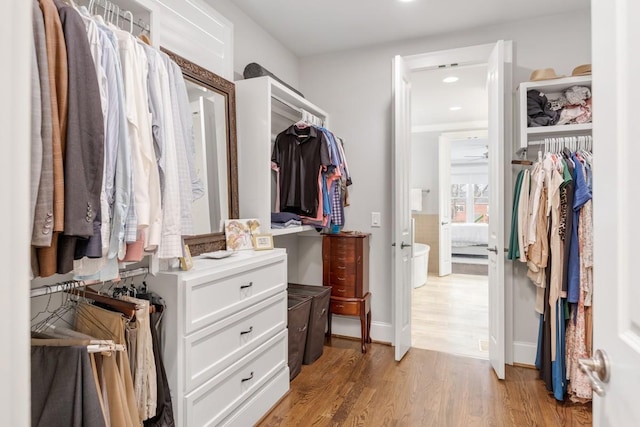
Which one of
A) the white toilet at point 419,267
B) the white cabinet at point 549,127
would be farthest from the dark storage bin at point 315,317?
the white toilet at point 419,267

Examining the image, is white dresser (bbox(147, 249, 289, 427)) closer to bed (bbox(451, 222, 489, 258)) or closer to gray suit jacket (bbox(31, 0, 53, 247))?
gray suit jacket (bbox(31, 0, 53, 247))

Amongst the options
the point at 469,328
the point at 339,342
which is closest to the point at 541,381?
the point at 469,328

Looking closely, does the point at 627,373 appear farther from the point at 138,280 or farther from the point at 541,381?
the point at 541,381

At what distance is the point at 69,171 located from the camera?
3.28ft

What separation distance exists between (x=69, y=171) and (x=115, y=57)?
503mm

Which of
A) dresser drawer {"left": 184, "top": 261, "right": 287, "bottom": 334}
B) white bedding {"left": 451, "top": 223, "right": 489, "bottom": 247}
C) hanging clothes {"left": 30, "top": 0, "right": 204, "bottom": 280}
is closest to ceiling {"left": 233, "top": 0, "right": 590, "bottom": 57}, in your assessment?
hanging clothes {"left": 30, "top": 0, "right": 204, "bottom": 280}

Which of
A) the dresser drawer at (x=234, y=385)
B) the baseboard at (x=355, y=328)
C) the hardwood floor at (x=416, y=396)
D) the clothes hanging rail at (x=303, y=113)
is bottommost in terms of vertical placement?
the hardwood floor at (x=416, y=396)

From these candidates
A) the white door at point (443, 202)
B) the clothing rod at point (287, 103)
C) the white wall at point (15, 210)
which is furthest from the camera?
the white door at point (443, 202)

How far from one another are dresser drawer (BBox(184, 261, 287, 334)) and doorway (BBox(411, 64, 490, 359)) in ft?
5.75

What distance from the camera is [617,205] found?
0.69 meters

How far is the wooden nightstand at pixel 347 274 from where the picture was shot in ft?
Answer: 10.0

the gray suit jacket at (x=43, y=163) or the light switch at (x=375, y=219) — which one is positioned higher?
the gray suit jacket at (x=43, y=163)

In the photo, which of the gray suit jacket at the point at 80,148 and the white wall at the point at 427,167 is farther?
the white wall at the point at 427,167

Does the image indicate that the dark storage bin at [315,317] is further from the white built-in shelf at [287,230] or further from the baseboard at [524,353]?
the baseboard at [524,353]
